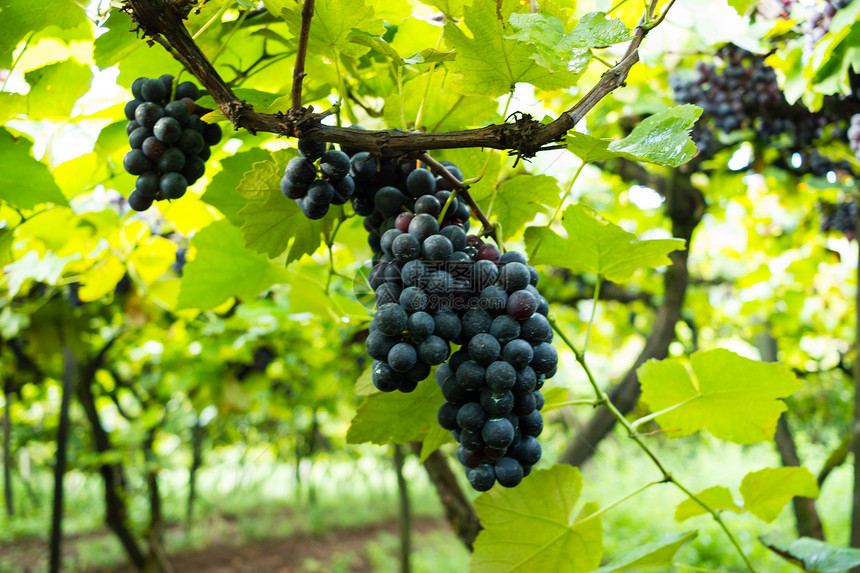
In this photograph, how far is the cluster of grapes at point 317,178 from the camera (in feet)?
2.22

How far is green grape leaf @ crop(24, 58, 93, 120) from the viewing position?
97 cm

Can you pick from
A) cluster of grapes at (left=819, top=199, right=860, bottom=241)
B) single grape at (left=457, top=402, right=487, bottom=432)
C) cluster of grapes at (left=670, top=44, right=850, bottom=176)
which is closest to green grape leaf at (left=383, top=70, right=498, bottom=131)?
single grape at (left=457, top=402, right=487, bottom=432)

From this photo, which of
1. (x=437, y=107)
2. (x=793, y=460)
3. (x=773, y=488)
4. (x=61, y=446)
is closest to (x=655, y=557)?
(x=773, y=488)

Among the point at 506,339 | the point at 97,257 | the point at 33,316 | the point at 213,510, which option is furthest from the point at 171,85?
the point at 213,510

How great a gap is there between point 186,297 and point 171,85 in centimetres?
49

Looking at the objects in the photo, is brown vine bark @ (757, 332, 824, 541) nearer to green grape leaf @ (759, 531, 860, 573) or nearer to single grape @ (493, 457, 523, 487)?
green grape leaf @ (759, 531, 860, 573)

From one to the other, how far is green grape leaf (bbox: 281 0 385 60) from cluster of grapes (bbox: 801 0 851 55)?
50.3 inches

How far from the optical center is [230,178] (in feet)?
3.14

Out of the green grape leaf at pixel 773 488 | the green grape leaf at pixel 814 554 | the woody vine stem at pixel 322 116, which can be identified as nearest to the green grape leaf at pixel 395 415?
the woody vine stem at pixel 322 116

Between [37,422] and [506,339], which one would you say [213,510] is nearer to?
[37,422]

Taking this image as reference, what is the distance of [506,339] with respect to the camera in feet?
2.12

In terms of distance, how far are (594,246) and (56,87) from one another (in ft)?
3.20

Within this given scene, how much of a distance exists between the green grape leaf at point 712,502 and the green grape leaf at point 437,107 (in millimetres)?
780

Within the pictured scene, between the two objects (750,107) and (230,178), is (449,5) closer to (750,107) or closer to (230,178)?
(230,178)
